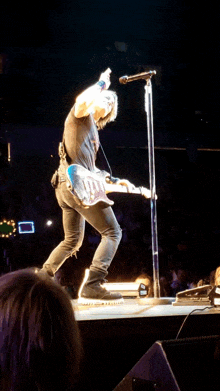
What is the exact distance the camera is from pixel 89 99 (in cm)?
277

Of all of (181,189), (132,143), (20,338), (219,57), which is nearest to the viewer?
(20,338)

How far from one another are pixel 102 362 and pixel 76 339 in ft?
4.02

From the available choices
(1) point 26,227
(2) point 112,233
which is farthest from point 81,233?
(1) point 26,227

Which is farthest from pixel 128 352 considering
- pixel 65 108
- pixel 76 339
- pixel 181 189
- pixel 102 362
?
pixel 181 189

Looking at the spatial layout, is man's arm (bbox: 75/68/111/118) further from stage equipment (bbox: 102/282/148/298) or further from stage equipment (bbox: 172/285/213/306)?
stage equipment (bbox: 102/282/148/298)

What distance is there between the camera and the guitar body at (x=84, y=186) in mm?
2824

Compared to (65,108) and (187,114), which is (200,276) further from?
(65,108)

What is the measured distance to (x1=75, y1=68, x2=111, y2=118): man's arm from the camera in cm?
274

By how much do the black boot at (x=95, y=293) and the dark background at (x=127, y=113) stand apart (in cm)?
257

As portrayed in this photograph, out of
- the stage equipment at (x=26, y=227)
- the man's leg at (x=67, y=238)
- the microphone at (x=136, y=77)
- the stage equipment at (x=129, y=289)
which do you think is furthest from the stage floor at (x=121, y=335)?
the stage equipment at (x=26, y=227)

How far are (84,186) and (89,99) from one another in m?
0.58

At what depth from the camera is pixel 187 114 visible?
6883 millimetres

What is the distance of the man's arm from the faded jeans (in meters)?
0.51

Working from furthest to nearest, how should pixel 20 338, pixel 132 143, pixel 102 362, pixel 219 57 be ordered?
1. pixel 132 143
2. pixel 219 57
3. pixel 102 362
4. pixel 20 338
